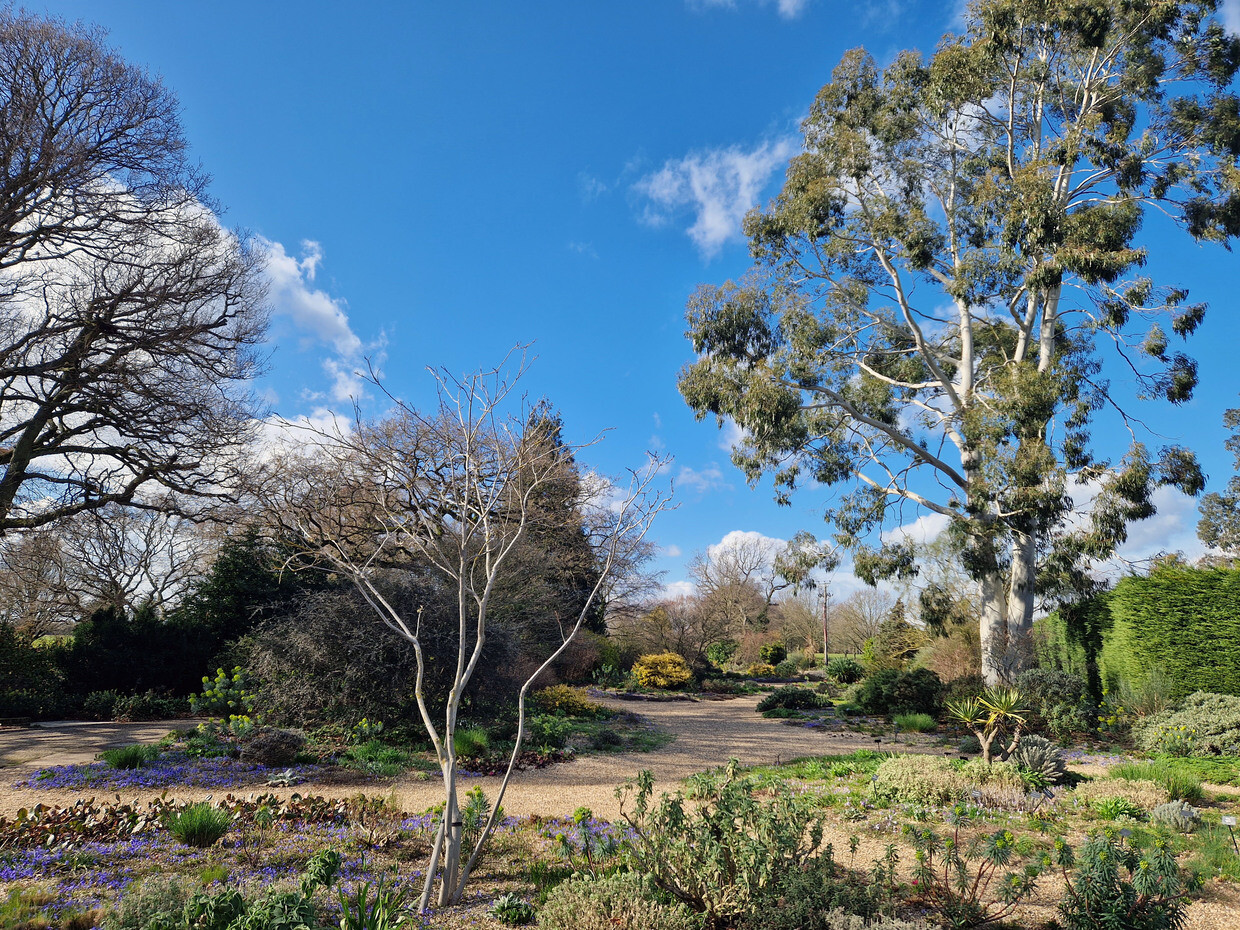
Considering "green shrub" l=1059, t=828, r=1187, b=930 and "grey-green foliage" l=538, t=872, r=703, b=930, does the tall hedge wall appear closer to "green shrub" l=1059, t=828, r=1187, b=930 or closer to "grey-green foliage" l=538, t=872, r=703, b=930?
"green shrub" l=1059, t=828, r=1187, b=930

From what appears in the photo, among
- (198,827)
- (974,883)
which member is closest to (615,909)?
(974,883)

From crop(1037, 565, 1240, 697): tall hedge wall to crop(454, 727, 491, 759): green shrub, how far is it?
11.1 metres

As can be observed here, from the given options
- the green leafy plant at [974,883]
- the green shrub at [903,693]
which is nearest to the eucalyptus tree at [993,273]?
the green shrub at [903,693]

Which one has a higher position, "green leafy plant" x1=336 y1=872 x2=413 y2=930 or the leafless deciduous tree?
the leafless deciduous tree

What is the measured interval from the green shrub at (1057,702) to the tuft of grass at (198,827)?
456 inches

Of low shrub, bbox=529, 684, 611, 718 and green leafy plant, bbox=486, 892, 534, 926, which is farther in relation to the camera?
low shrub, bbox=529, 684, 611, 718

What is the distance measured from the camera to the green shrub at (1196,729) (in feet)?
29.5

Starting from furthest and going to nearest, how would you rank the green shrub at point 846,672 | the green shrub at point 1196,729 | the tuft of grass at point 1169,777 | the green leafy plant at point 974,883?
the green shrub at point 846,672
the green shrub at point 1196,729
the tuft of grass at point 1169,777
the green leafy plant at point 974,883

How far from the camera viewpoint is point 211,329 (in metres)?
13.0

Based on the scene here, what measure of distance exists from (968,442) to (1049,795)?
1040 centimetres

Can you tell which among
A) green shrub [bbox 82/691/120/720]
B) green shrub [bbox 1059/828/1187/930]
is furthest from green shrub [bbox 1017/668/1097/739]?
green shrub [bbox 82/691/120/720]

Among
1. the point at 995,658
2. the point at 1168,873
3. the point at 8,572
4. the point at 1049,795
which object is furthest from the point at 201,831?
the point at 8,572

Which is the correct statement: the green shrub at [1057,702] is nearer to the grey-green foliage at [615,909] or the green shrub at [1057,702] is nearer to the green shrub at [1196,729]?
→ the green shrub at [1196,729]

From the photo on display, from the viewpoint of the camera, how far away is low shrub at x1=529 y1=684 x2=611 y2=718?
12.5 m
